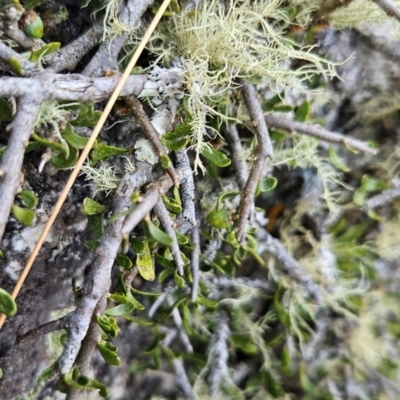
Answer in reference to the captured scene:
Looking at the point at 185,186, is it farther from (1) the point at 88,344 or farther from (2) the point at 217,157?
(1) the point at 88,344

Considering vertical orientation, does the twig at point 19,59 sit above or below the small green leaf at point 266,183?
above

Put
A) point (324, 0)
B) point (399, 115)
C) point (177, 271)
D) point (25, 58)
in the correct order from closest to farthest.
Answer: point (25, 58) < point (177, 271) < point (324, 0) < point (399, 115)

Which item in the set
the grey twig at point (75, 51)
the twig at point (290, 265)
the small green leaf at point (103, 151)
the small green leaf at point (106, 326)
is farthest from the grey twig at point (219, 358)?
the grey twig at point (75, 51)

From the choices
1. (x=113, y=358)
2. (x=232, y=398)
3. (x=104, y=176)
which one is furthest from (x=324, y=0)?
(x=232, y=398)

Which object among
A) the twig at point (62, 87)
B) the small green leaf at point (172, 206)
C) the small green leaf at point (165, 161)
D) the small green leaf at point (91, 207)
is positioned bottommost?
the small green leaf at point (91, 207)

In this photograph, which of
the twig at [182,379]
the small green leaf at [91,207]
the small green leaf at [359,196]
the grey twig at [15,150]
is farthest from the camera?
the twig at [182,379]

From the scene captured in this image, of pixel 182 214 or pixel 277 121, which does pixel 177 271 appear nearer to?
pixel 182 214

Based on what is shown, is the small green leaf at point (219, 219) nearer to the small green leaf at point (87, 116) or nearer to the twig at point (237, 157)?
the twig at point (237, 157)
